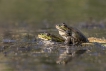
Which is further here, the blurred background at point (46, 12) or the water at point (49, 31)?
the blurred background at point (46, 12)

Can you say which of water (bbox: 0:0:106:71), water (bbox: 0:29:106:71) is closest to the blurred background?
water (bbox: 0:0:106:71)

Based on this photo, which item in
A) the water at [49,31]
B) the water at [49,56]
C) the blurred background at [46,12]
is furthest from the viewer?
the blurred background at [46,12]

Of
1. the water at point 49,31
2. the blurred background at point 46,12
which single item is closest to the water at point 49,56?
the water at point 49,31

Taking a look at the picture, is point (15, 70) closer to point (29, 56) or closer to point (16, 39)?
point (29, 56)

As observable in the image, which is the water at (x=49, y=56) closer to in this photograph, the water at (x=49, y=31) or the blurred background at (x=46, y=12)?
the water at (x=49, y=31)

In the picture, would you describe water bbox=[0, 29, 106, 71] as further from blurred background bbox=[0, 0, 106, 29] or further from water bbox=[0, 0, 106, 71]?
blurred background bbox=[0, 0, 106, 29]

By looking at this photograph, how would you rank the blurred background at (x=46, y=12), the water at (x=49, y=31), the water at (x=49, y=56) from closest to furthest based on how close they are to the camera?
the water at (x=49, y=56) < the water at (x=49, y=31) < the blurred background at (x=46, y=12)

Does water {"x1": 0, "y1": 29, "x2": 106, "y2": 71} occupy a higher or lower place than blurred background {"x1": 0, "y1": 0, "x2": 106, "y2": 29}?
lower

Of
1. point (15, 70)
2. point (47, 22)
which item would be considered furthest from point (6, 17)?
point (15, 70)

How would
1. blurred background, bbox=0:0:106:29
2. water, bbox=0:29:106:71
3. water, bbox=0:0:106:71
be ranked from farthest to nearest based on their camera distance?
blurred background, bbox=0:0:106:29
water, bbox=0:0:106:71
water, bbox=0:29:106:71

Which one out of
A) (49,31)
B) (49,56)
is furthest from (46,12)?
(49,56)
